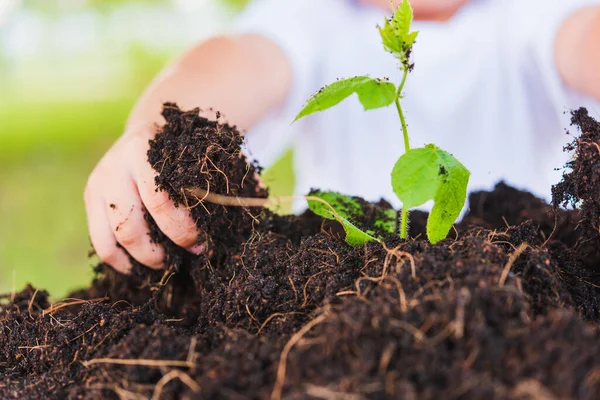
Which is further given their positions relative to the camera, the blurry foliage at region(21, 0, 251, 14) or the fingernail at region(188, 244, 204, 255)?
the blurry foliage at region(21, 0, 251, 14)

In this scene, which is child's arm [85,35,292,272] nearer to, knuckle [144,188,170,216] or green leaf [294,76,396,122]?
knuckle [144,188,170,216]

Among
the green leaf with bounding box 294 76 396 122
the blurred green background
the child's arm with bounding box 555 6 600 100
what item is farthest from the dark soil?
the blurred green background

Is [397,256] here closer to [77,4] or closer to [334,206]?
[334,206]

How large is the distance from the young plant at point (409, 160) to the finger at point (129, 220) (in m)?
0.31

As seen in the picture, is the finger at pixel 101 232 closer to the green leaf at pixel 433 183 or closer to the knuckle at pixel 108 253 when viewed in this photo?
the knuckle at pixel 108 253

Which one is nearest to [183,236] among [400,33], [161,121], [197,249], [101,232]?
[197,249]

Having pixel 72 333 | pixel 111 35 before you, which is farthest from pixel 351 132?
pixel 111 35

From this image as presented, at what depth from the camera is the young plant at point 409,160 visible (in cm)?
54

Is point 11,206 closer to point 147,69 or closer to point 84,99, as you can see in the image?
point 84,99

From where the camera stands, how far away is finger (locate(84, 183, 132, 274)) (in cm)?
80

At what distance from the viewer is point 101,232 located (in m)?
0.80

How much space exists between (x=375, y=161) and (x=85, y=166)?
1.42 m

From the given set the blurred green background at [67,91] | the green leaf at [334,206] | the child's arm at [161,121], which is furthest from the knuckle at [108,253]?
the blurred green background at [67,91]

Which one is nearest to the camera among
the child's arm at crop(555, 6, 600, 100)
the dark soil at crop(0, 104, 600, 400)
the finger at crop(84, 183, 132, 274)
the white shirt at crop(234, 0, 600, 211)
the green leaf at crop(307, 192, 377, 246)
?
the dark soil at crop(0, 104, 600, 400)
